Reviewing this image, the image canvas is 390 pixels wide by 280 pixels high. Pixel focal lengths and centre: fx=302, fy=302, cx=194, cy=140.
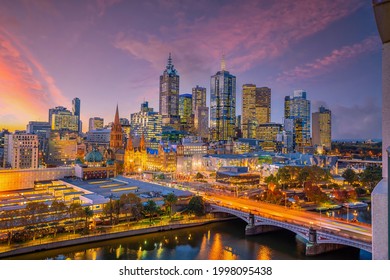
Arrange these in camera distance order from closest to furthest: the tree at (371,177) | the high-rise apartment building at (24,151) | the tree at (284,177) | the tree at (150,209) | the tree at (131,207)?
the tree at (131,207)
the tree at (150,209)
the tree at (371,177)
the tree at (284,177)
the high-rise apartment building at (24,151)

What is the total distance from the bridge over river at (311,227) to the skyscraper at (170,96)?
1704 inches

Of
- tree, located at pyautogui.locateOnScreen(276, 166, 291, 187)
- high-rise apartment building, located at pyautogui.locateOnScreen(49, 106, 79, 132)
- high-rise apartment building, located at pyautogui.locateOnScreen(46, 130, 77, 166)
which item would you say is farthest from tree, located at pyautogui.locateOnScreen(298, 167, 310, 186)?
high-rise apartment building, located at pyautogui.locateOnScreen(49, 106, 79, 132)

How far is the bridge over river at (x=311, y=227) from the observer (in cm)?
710

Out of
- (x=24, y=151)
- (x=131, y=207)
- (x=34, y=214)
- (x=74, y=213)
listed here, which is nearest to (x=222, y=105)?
(x=24, y=151)

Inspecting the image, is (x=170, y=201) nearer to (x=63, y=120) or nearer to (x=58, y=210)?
(x=58, y=210)

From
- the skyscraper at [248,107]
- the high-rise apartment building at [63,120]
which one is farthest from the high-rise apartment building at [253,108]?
the high-rise apartment building at [63,120]

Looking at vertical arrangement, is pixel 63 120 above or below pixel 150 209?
above

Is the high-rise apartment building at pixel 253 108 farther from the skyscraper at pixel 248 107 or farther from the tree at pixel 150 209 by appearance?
the tree at pixel 150 209

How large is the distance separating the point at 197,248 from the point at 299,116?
43.1 m

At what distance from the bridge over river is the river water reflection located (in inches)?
9.5

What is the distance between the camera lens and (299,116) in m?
47.1

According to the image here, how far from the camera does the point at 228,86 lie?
2106 inches

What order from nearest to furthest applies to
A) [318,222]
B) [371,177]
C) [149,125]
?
[318,222] → [371,177] → [149,125]

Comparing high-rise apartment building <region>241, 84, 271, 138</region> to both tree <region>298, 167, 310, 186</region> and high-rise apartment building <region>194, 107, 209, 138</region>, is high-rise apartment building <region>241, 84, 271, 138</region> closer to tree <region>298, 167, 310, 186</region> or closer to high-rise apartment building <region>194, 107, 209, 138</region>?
high-rise apartment building <region>194, 107, 209, 138</region>
